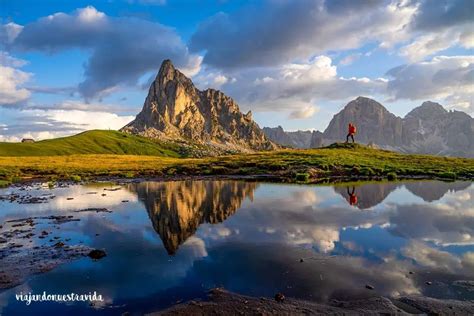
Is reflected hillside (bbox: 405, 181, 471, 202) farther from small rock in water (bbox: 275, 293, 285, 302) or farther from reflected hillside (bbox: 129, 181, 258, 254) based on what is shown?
small rock in water (bbox: 275, 293, 285, 302)

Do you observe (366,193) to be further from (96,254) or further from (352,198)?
(96,254)

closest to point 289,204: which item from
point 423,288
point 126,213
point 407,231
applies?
point 407,231

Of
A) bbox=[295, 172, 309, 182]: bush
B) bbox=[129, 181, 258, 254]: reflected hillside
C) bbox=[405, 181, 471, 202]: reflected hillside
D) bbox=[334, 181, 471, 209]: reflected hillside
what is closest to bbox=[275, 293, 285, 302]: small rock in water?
bbox=[129, 181, 258, 254]: reflected hillside

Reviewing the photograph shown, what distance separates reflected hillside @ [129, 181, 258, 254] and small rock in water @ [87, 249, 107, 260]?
451 centimetres

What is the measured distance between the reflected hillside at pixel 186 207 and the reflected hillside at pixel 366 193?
14442mm

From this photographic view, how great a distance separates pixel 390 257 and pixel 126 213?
28393 millimetres

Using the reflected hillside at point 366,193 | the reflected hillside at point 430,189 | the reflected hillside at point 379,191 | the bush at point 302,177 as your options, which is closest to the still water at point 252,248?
the reflected hillside at point 366,193

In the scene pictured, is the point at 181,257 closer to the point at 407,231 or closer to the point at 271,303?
the point at 271,303

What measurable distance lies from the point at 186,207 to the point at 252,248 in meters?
19.1

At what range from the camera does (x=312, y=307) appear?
54.6 ft

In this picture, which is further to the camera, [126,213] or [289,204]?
[289,204]

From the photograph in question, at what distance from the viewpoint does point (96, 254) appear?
24891mm

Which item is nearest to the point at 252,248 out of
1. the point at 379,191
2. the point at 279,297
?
the point at 279,297

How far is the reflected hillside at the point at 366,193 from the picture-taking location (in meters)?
47.6
